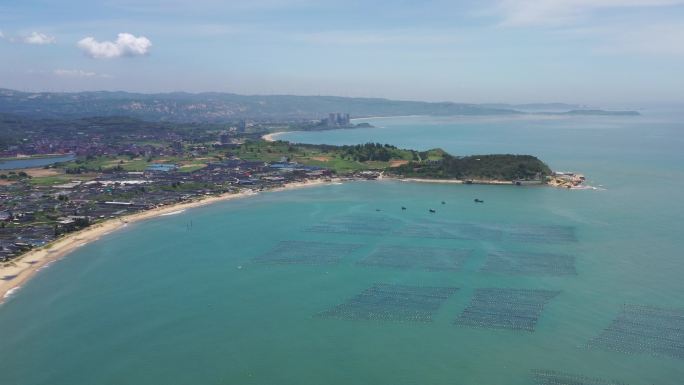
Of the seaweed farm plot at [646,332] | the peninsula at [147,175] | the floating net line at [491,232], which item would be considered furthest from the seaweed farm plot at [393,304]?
the peninsula at [147,175]

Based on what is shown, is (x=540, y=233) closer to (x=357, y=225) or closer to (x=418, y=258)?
(x=418, y=258)

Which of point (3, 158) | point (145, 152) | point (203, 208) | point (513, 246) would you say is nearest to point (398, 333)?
point (513, 246)

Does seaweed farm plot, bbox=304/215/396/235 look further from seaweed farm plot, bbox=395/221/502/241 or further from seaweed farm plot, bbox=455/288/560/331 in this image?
seaweed farm plot, bbox=455/288/560/331

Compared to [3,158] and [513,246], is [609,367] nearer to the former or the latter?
[513,246]

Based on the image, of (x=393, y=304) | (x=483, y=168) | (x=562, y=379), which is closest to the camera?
(x=562, y=379)

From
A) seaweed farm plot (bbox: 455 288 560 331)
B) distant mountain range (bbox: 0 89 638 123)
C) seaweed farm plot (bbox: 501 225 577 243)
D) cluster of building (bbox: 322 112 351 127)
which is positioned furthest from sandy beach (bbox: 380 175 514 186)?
distant mountain range (bbox: 0 89 638 123)

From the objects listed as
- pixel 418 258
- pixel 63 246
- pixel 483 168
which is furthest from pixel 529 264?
pixel 483 168

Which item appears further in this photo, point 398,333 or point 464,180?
point 464,180
